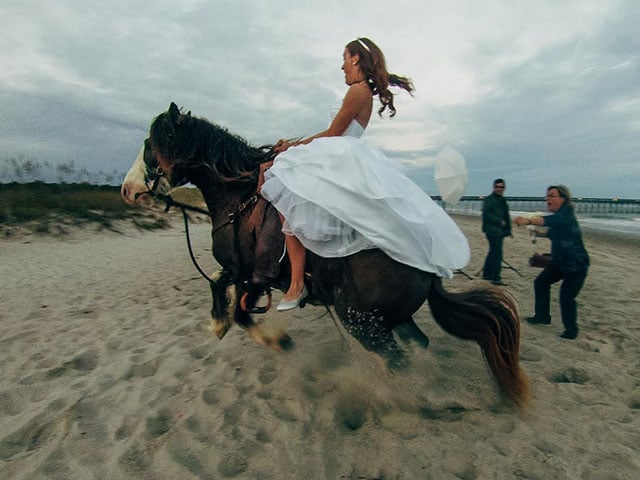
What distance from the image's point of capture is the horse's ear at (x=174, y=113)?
9.70ft

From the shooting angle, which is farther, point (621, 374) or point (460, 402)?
point (621, 374)

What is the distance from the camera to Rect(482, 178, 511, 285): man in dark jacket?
695cm

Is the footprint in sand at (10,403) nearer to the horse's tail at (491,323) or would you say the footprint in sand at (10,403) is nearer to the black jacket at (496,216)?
the horse's tail at (491,323)

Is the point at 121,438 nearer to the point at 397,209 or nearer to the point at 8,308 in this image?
the point at 397,209

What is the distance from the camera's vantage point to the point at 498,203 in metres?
7.08

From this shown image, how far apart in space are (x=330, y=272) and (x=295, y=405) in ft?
3.61

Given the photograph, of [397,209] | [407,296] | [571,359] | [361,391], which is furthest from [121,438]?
[571,359]

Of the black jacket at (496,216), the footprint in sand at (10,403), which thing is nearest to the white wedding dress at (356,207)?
the footprint in sand at (10,403)

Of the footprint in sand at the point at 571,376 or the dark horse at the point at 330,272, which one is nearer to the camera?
the dark horse at the point at 330,272

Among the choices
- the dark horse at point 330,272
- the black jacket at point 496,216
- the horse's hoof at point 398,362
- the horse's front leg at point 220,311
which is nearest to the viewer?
the dark horse at point 330,272

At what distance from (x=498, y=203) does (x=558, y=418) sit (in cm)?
497

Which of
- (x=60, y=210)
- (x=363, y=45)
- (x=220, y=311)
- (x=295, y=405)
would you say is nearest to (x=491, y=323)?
(x=295, y=405)

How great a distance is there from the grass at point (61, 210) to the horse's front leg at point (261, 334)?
7.94m

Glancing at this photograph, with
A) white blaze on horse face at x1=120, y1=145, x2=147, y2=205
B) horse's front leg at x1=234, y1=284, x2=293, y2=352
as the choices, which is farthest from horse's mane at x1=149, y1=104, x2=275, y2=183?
horse's front leg at x1=234, y1=284, x2=293, y2=352
